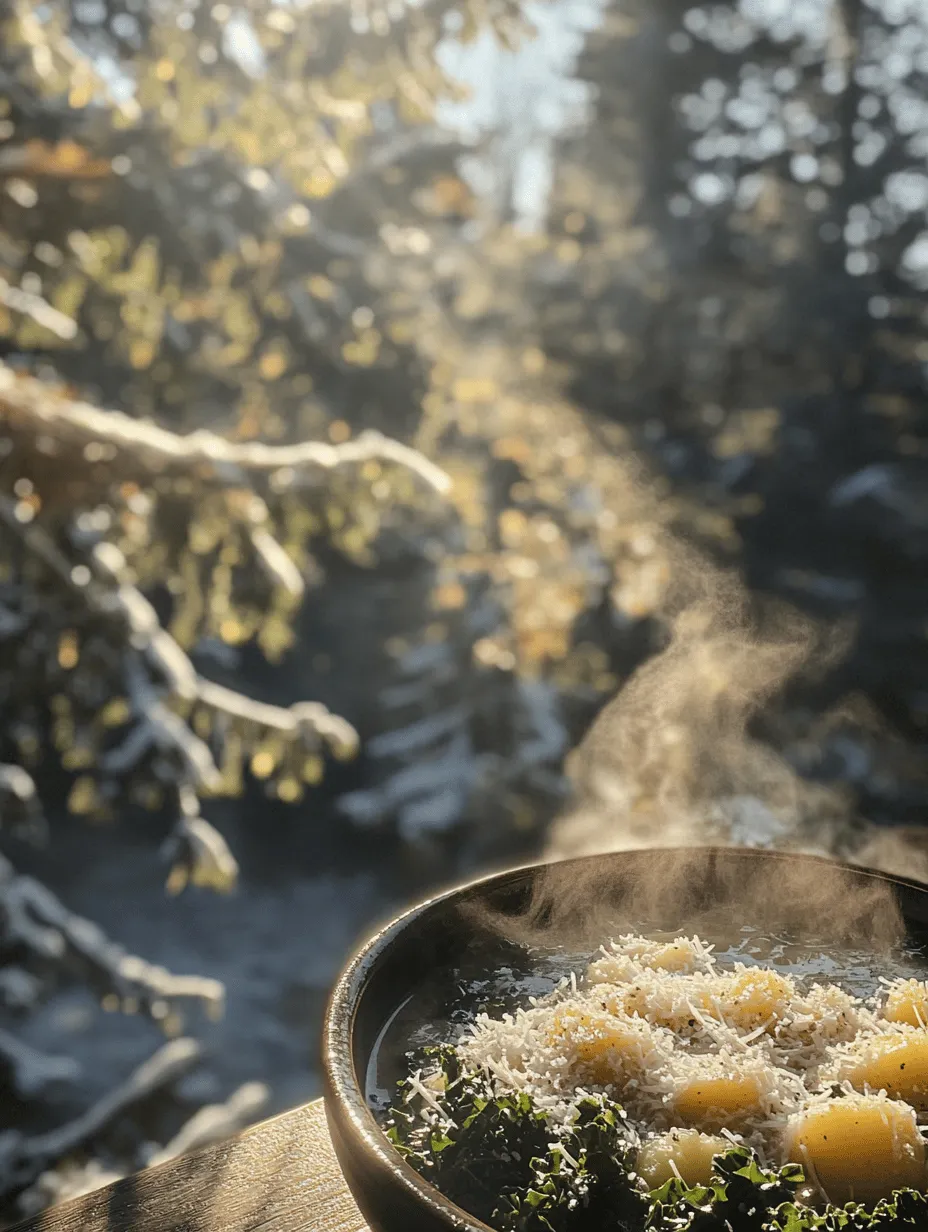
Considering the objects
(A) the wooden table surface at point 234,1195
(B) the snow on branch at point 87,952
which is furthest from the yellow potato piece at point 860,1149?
(B) the snow on branch at point 87,952

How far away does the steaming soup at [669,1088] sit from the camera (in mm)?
912

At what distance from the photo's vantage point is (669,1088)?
1.08 m

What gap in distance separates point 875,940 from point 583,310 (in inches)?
371

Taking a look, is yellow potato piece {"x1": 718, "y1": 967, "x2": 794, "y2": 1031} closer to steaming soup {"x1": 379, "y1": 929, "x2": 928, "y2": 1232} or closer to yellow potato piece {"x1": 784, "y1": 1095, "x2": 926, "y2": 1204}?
steaming soup {"x1": 379, "y1": 929, "x2": 928, "y2": 1232}

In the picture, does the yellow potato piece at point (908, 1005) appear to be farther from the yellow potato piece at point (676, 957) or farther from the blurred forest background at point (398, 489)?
the blurred forest background at point (398, 489)

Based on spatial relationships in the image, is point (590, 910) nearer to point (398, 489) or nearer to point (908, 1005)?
point (908, 1005)

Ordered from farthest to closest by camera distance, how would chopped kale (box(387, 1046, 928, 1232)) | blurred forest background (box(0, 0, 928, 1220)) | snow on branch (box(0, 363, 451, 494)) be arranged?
blurred forest background (box(0, 0, 928, 1220))
snow on branch (box(0, 363, 451, 494))
chopped kale (box(387, 1046, 928, 1232))

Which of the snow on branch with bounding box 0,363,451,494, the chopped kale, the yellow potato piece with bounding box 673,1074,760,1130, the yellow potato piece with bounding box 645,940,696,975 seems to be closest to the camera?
the chopped kale

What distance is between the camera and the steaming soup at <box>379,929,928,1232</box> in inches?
35.9

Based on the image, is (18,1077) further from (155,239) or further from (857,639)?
(857,639)

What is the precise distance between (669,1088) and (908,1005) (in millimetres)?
350

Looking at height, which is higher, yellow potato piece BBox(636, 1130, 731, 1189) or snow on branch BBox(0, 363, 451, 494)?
snow on branch BBox(0, 363, 451, 494)

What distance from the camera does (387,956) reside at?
3.93 ft

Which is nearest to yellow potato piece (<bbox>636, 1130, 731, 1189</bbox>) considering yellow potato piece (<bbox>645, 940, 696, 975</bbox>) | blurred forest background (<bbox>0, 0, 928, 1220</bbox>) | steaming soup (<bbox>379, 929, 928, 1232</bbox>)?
steaming soup (<bbox>379, 929, 928, 1232</bbox>)
